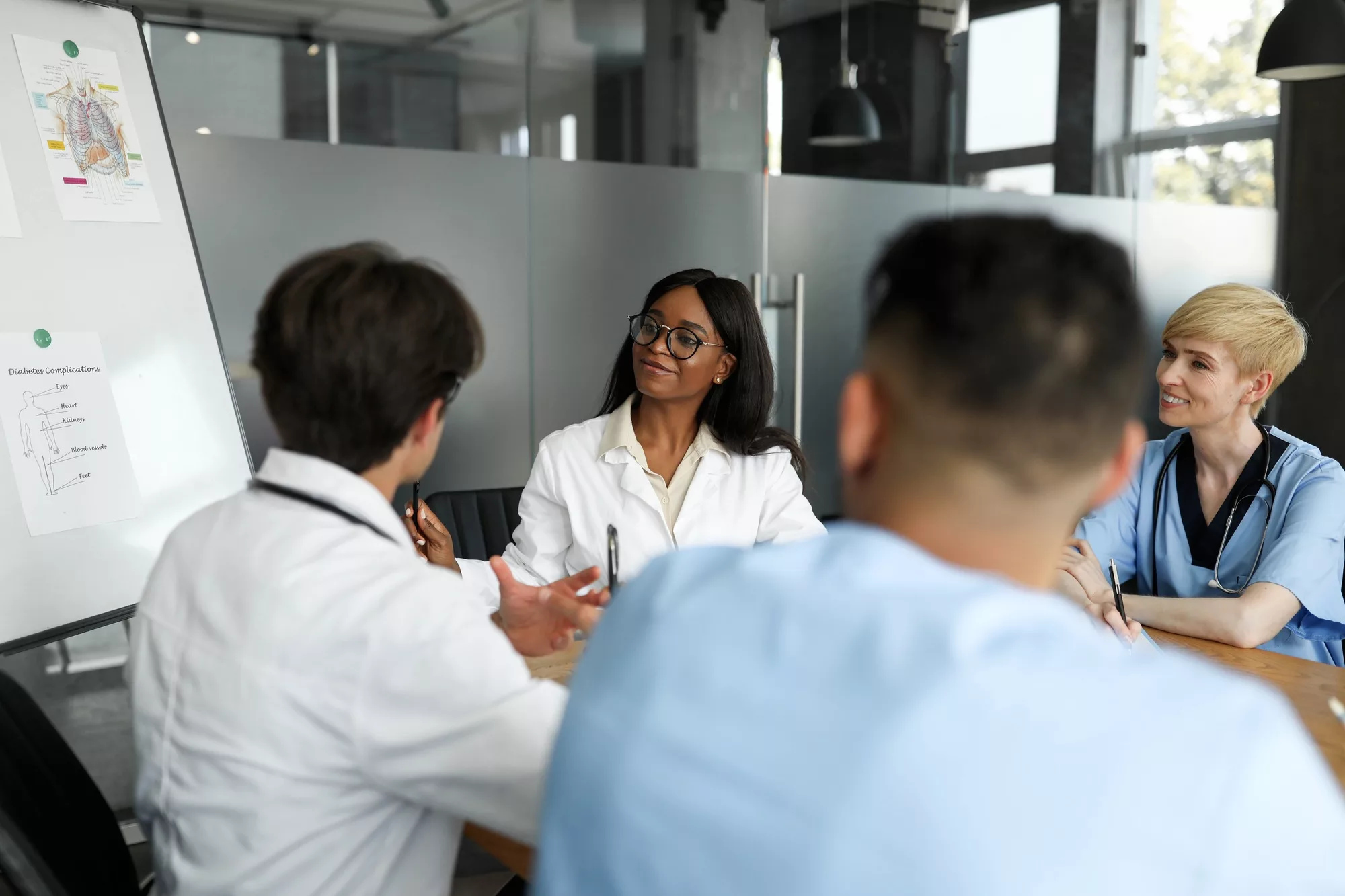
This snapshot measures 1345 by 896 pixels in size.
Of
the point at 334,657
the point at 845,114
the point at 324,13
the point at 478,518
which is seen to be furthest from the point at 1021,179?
the point at 334,657

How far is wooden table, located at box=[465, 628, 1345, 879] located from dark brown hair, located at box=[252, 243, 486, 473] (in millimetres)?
555

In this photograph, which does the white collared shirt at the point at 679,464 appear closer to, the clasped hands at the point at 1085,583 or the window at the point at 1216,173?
the clasped hands at the point at 1085,583

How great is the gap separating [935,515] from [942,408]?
0.25 feet

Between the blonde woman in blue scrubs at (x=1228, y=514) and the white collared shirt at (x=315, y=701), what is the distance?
1401 millimetres

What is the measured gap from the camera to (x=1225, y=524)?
96.7 inches

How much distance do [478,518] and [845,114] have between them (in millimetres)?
2554

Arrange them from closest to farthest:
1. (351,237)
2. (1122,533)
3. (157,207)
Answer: (157,207), (1122,533), (351,237)

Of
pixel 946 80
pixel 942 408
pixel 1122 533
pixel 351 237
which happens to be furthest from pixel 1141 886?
pixel 946 80

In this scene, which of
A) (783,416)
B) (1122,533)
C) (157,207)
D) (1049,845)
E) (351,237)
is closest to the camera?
(1049,845)

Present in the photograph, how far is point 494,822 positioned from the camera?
3.75 feet

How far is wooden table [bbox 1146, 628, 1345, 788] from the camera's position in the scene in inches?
65.2

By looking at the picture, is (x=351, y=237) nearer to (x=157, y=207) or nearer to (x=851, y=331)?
(x=157, y=207)

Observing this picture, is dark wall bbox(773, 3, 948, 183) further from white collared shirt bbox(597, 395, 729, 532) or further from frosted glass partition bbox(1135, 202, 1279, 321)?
white collared shirt bbox(597, 395, 729, 532)

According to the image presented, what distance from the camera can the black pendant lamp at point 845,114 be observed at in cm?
464
